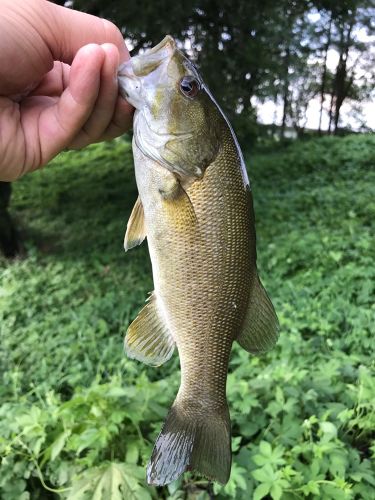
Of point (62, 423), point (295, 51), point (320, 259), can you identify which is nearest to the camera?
point (62, 423)

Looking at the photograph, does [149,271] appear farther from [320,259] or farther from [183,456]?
[183,456]

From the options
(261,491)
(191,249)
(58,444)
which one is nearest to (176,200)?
(191,249)

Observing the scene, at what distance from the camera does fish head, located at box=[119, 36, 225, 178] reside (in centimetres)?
146

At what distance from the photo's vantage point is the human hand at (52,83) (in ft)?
5.00

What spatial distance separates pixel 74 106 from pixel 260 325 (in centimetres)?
95

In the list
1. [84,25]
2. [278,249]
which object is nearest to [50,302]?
[278,249]

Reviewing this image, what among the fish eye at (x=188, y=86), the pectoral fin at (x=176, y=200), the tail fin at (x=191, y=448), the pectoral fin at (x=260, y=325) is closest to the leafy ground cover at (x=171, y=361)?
the tail fin at (x=191, y=448)

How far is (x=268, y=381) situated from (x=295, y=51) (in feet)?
21.6

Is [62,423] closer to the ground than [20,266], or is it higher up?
higher up

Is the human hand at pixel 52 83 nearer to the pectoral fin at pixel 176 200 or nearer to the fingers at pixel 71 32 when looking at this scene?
the fingers at pixel 71 32

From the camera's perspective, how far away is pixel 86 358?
4.71 metres

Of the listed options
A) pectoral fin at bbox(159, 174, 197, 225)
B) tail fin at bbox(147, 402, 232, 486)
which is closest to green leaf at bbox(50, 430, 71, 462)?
tail fin at bbox(147, 402, 232, 486)

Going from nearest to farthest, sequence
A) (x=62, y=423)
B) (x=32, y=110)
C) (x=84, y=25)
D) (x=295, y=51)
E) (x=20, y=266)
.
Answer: (x=84, y=25)
(x=32, y=110)
(x=62, y=423)
(x=20, y=266)
(x=295, y=51)

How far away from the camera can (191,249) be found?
1498mm
